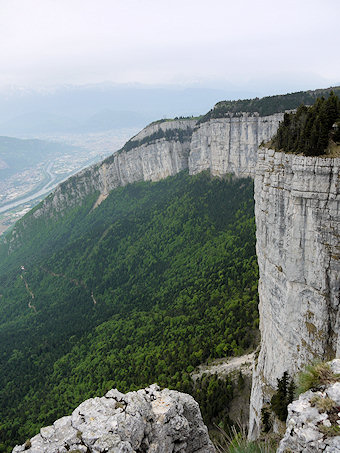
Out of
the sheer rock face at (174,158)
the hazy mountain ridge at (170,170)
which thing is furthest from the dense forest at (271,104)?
the hazy mountain ridge at (170,170)

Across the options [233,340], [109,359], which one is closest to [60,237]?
[109,359]

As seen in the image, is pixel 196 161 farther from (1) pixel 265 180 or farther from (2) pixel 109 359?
(1) pixel 265 180

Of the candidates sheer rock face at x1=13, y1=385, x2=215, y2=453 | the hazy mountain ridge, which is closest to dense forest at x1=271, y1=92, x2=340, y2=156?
the hazy mountain ridge

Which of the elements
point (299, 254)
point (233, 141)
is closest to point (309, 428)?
point (299, 254)

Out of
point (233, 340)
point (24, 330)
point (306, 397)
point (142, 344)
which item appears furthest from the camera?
point (24, 330)

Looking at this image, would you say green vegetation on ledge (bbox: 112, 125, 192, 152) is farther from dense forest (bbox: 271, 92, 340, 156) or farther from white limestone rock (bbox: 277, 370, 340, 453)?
white limestone rock (bbox: 277, 370, 340, 453)

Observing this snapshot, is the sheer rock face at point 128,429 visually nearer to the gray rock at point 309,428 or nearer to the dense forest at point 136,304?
the gray rock at point 309,428
